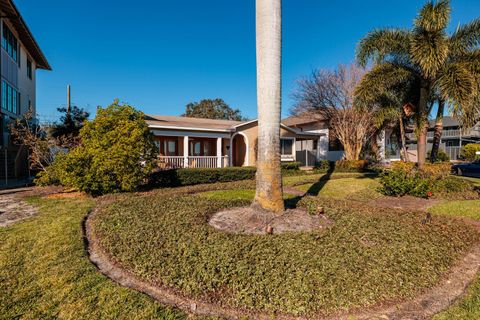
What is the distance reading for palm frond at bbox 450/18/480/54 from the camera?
10555 millimetres

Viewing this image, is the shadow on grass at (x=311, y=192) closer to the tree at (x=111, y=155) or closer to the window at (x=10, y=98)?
the tree at (x=111, y=155)

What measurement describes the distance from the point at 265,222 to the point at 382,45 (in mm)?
10144

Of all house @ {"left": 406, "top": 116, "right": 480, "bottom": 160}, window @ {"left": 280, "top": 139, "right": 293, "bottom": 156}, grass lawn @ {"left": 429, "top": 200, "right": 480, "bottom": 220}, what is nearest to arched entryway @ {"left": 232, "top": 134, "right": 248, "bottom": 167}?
window @ {"left": 280, "top": 139, "right": 293, "bottom": 156}

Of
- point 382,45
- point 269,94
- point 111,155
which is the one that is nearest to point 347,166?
point 382,45

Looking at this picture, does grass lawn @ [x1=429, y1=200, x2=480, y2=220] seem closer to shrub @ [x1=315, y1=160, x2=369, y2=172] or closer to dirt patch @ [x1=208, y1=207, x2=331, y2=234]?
dirt patch @ [x1=208, y1=207, x2=331, y2=234]

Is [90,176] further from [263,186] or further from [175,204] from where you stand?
[263,186]

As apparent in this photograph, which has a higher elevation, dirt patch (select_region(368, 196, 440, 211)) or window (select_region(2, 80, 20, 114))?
window (select_region(2, 80, 20, 114))

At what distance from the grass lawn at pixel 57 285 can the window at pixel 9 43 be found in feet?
56.6

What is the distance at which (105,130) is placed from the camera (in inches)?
401

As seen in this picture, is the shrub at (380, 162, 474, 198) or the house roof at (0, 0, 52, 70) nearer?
the shrub at (380, 162, 474, 198)

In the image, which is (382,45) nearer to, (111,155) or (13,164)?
(111,155)

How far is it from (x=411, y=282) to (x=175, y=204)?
19.5 feet

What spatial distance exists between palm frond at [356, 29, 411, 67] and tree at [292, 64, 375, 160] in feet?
24.6

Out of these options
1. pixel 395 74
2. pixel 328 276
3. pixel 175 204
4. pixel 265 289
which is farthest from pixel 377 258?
pixel 395 74
